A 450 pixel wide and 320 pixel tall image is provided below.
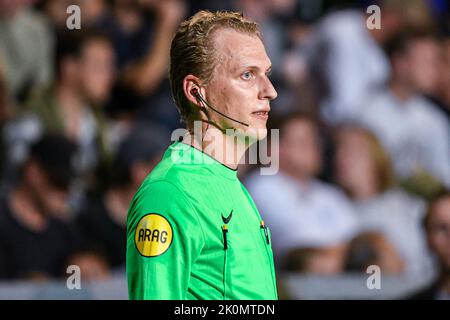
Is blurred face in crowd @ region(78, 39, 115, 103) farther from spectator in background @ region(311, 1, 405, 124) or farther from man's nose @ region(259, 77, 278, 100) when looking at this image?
man's nose @ region(259, 77, 278, 100)

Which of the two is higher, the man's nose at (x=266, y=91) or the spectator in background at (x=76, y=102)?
the spectator in background at (x=76, y=102)

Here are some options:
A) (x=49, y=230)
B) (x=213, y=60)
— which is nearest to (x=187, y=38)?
(x=213, y=60)

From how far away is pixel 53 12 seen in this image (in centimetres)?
696

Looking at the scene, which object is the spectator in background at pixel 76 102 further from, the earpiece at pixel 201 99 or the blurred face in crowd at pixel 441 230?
the earpiece at pixel 201 99

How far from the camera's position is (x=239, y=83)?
2.72 m

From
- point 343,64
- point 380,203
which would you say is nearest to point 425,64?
point 343,64

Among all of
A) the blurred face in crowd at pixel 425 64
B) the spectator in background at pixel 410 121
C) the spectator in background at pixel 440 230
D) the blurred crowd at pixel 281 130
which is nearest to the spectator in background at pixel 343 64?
the blurred crowd at pixel 281 130

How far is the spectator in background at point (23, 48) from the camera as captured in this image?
679 centimetres

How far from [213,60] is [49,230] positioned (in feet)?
11.9

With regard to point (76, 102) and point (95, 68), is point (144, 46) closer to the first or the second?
point (95, 68)

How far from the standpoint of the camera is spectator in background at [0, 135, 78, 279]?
5918 millimetres
